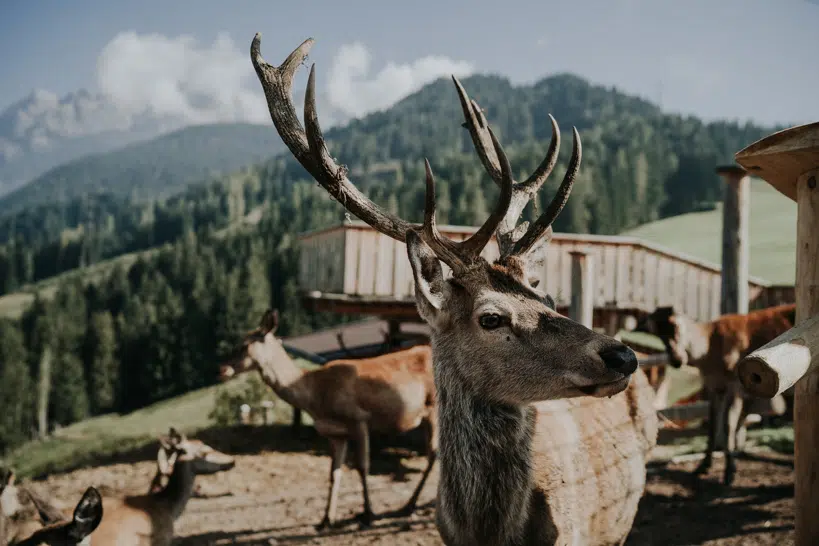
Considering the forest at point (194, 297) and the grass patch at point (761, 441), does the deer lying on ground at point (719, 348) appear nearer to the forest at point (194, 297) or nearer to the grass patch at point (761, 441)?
the grass patch at point (761, 441)

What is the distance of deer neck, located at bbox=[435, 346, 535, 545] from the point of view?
10.4 ft

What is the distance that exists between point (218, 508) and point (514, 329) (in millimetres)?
6207

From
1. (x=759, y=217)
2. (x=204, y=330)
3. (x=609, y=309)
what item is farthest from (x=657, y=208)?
(x=609, y=309)

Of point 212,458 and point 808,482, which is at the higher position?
point 808,482

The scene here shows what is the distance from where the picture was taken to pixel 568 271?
13898 millimetres

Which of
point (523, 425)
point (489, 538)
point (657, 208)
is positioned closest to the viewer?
point (489, 538)

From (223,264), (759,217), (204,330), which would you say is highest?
(759,217)

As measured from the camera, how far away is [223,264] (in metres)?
78.6

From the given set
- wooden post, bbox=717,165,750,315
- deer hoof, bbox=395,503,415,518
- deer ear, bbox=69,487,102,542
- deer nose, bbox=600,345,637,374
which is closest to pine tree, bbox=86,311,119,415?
deer hoof, bbox=395,503,415,518

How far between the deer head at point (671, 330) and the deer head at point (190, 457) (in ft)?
17.0

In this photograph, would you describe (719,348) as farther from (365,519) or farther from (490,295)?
(490,295)

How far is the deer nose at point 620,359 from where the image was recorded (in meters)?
2.78

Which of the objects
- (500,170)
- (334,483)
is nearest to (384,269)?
(334,483)

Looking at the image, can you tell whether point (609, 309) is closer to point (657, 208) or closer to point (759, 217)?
point (759, 217)
